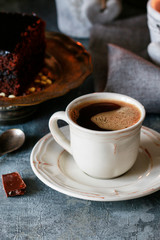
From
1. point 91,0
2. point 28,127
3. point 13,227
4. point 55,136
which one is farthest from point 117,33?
point 13,227

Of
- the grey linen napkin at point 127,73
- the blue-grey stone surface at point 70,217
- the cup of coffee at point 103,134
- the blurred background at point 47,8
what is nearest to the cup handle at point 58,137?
the cup of coffee at point 103,134

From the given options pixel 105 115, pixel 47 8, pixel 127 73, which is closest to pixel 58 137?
pixel 105 115

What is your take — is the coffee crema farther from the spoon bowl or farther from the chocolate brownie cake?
the chocolate brownie cake

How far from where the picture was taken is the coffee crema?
2.79 feet

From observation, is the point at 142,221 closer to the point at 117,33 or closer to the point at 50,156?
the point at 50,156

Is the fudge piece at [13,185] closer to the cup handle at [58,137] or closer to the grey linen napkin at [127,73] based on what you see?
the cup handle at [58,137]

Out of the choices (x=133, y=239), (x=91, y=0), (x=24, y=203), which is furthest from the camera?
(x=91, y=0)

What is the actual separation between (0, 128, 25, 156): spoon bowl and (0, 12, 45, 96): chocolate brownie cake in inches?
8.4

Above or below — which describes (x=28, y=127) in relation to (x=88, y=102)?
below

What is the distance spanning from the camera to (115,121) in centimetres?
86

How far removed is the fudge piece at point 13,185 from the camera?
852mm

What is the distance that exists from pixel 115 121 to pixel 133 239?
28cm

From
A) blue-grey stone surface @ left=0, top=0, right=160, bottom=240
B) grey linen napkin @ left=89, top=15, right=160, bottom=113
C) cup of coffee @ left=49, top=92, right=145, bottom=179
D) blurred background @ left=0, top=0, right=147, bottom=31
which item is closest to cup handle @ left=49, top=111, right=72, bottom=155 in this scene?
cup of coffee @ left=49, top=92, right=145, bottom=179

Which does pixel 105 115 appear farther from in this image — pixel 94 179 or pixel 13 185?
pixel 13 185
